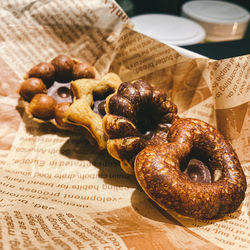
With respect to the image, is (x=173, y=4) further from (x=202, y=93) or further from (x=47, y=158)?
(x=47, y=158)

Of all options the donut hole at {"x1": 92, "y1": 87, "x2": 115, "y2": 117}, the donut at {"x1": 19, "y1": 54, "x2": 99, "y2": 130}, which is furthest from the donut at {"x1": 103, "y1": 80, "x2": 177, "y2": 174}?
the donut at {"x1": 19, "y1": 54, "x2": 99, "y2": 130}

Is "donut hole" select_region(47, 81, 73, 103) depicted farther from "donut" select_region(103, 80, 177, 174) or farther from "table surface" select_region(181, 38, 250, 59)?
"table surface" select_region(181, 38, 250, 59)

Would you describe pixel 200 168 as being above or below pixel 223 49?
below

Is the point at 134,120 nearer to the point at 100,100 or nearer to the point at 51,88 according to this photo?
the point at 100,100

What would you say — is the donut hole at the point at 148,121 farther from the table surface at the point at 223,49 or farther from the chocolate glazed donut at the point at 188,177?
the table surface at the point at 223,49

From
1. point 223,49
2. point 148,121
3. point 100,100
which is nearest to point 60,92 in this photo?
point 100,100

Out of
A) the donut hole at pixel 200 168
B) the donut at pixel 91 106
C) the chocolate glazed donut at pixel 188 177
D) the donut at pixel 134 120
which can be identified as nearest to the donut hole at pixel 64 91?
the donut at pixel 91 106

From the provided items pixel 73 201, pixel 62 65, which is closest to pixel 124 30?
pixel 62 65
